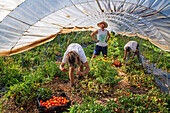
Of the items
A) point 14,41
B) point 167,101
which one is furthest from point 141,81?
point 14,41

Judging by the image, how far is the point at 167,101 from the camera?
3.67 m

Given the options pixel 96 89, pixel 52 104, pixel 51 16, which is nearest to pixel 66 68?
pixel 52 104

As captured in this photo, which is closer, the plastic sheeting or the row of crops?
the plastic sheeting

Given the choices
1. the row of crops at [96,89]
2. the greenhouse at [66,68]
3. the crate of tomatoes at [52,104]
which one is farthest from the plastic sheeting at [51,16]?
the crate of tomatoes at [52,104]

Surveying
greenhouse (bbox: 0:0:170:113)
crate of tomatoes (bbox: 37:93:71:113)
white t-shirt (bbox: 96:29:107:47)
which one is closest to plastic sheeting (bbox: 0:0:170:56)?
greenhouse (bbox: 0:0:170:113)

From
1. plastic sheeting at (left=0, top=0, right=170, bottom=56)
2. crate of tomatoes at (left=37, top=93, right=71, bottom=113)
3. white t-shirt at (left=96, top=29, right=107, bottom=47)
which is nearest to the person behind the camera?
plastic sheeting at (left=0, top=0, right=170, bottom=56)

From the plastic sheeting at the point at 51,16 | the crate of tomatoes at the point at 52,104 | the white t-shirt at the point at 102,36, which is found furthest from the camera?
the white t-shirt at the point at 102,36

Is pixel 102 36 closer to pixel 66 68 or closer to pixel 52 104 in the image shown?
pixel 66 68

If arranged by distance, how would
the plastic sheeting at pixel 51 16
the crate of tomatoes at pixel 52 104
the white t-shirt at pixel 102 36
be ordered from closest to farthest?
the plastic sheeting at pixel 51 16 < the crate of tomatoes at pixel 52 104 < the white t-shirt at pixel 102 36

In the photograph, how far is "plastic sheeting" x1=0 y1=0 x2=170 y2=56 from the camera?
276 centimetres

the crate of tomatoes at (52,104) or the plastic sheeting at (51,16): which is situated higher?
the plastic sheeting at (51,16)

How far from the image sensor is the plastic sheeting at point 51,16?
2.76 metres

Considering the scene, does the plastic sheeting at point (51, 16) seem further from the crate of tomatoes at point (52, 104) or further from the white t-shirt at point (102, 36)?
the crate of tomatoes at point (52, 104)

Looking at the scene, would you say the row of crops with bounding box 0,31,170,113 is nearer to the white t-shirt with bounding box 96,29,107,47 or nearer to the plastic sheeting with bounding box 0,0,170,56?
the white t-shirt with bounding box 96,29,107,47
